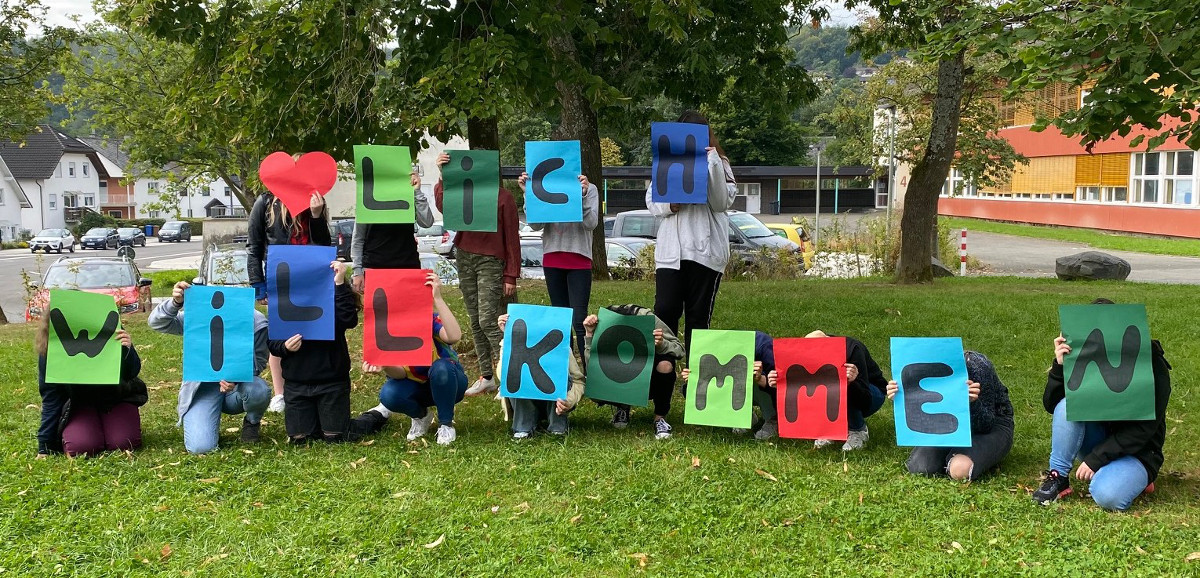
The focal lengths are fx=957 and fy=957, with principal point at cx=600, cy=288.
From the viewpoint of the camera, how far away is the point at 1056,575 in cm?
390

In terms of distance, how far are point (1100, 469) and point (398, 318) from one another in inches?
153

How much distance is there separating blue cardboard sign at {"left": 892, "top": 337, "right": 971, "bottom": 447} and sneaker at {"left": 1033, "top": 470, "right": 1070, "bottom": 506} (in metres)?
0.44

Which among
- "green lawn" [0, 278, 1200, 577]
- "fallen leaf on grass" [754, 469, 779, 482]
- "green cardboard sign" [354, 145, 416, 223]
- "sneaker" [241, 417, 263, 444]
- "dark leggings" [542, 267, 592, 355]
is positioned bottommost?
"green lawn" [0, 278, 1200, 577]

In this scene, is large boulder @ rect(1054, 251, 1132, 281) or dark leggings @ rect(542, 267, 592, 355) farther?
large boulder @ rect(1054, 251, 1132, 281)

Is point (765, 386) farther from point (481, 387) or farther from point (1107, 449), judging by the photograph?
point (481, 387)

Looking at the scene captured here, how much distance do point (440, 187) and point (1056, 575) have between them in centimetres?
429

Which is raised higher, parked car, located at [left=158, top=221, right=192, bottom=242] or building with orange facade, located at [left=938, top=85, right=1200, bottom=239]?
building with orange facade, located at [left=938, top=85, right=1200, bottom=239]

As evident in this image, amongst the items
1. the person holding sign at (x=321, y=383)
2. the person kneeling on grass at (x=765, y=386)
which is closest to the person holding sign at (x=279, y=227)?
the person holding sign at (x=321, y=383)

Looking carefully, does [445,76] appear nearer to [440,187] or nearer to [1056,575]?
[440,187]

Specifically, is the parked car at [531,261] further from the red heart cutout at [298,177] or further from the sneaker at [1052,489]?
the sneaker at [1052,489]

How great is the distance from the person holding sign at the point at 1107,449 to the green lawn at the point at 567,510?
107 millimetres

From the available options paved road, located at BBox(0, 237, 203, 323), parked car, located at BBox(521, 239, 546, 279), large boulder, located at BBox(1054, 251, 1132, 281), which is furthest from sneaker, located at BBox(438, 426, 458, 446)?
paved road, located at BBox(0, 237, 203, 323)

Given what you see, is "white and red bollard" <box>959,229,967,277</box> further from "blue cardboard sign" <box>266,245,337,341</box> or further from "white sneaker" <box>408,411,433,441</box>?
"blue cardboard sign" <box>266,245,337,341</box>

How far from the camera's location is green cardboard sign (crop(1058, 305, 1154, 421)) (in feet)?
15.1
